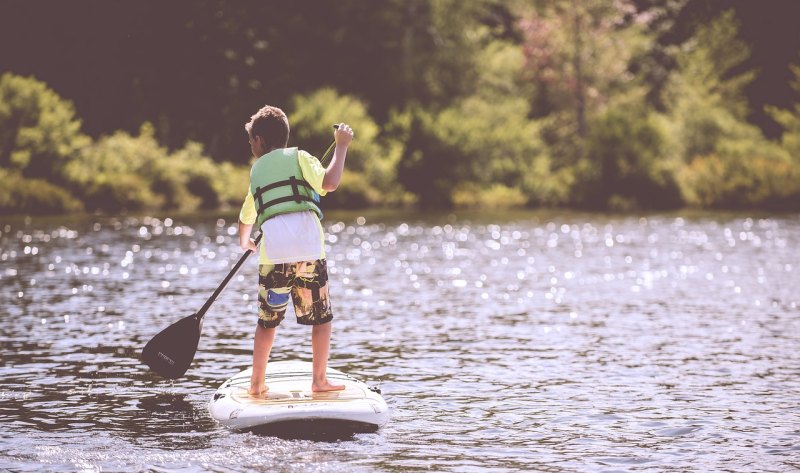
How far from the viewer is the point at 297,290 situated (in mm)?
9664

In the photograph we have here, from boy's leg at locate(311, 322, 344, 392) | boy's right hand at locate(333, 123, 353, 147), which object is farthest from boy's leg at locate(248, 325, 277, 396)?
boy's right hand at locate(333, 123, 353, 147)

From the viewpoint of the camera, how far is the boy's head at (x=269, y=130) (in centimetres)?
971

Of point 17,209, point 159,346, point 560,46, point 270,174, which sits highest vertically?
point 560,46

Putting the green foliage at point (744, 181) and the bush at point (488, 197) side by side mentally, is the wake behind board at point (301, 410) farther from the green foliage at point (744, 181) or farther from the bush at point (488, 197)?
the bush at point (488, 197)

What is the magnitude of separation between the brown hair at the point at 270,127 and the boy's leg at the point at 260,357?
141cm

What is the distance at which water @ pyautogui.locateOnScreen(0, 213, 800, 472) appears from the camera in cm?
916

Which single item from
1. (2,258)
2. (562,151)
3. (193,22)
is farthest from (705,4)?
(2,258)

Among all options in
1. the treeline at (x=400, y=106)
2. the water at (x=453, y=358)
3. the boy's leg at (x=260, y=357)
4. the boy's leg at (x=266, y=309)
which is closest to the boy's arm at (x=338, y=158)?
the boy's leg at (x=266, y=309)

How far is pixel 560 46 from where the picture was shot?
60.8m

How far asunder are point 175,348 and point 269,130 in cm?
229

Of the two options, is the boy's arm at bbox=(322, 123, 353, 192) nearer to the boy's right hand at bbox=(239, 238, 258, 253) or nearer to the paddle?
the boy's right hand at bbox=(239, 238, 258, 253)

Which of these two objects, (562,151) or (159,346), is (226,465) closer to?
(159,346)

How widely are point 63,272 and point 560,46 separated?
132 feet

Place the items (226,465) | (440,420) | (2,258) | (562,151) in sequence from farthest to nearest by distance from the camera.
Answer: (562,151) → (2,258) → (440,420) → (226,465)
